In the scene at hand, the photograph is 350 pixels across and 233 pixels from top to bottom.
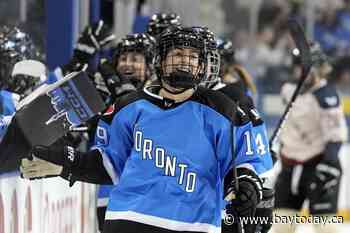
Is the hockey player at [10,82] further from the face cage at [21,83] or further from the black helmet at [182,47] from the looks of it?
the black helmet at [182,47]

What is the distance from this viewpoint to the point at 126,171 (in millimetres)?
3270

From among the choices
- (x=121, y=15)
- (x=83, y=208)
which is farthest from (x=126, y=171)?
(x=121, y=15)

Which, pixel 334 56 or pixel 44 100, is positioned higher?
pixel 44 100

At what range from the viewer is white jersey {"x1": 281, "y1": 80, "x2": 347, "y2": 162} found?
21.7 feet

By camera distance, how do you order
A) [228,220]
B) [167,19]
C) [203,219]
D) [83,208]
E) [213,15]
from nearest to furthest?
1. [203,219]
2. [228,220]
3. [83,208]
4. [167,19]
5. [213,15]

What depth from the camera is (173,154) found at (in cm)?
323

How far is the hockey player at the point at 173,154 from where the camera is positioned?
3.23 m

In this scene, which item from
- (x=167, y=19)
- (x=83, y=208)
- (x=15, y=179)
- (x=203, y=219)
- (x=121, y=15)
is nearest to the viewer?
(x=203, y=219)

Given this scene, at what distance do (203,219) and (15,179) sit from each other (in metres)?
0.66

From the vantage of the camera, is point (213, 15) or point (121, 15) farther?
point (213, 15)

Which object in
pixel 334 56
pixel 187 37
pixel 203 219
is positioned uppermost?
pixel 187 37

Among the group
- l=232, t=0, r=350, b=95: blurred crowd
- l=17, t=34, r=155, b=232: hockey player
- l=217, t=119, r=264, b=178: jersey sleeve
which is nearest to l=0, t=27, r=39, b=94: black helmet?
l=17, t=34, r=155, b=232: hockey player

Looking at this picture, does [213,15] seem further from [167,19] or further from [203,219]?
[203,219]

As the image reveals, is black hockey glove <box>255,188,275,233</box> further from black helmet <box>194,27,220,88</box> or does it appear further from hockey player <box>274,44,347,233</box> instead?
hockey player <box>274,44,347,233</box>
